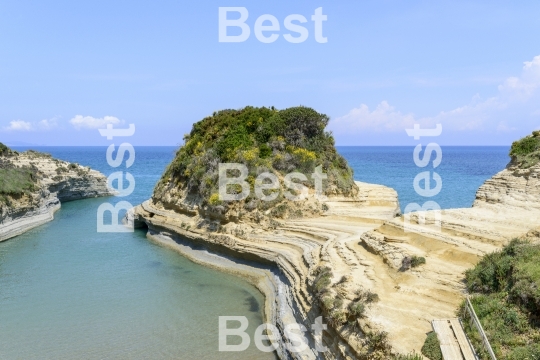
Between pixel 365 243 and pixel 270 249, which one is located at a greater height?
pixel 365 243

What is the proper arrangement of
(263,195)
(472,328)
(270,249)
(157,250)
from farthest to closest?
(157,250), (263,195), (270,249), (472,328)

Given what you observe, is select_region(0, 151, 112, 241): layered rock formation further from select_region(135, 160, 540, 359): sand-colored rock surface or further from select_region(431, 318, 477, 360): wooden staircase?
select_region(431, 318, 477, 360): wooden staircase

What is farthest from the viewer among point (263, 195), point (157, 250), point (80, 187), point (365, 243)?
point (80, 187)

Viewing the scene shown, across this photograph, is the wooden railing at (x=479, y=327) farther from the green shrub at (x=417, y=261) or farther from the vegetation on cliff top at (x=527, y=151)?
the vegetation on cliff top at (x=527, y=151)

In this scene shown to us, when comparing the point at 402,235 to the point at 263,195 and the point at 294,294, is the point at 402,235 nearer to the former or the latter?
the point at 294,294

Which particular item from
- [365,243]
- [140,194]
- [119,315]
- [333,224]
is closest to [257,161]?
[333,224]

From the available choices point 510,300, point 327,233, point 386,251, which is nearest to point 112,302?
point 327,233

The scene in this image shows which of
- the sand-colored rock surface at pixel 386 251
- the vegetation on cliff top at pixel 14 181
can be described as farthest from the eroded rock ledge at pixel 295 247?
the vegetation on cliff top at pixel 14 181
